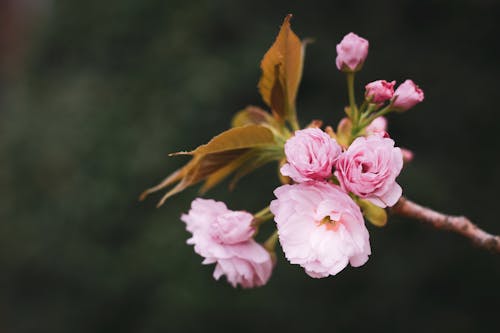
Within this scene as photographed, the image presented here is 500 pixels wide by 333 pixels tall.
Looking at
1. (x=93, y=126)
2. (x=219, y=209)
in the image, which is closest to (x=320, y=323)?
(x=93, y=126)

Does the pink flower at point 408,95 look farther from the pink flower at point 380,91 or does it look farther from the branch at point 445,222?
the branch at point 445,222

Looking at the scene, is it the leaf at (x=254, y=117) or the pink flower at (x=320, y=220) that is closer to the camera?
the pink flower at (x=320, y=220)

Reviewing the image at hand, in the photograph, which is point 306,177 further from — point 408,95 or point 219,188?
point 219,188

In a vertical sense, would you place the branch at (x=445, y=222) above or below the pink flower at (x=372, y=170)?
below

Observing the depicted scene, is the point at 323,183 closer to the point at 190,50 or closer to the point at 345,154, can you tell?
the point at 345,154

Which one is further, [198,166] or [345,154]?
[198,166]

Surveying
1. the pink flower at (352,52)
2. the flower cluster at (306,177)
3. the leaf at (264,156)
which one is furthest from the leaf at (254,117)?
the pink flower at (352,52)

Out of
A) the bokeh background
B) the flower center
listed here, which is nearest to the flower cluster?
the flower center
